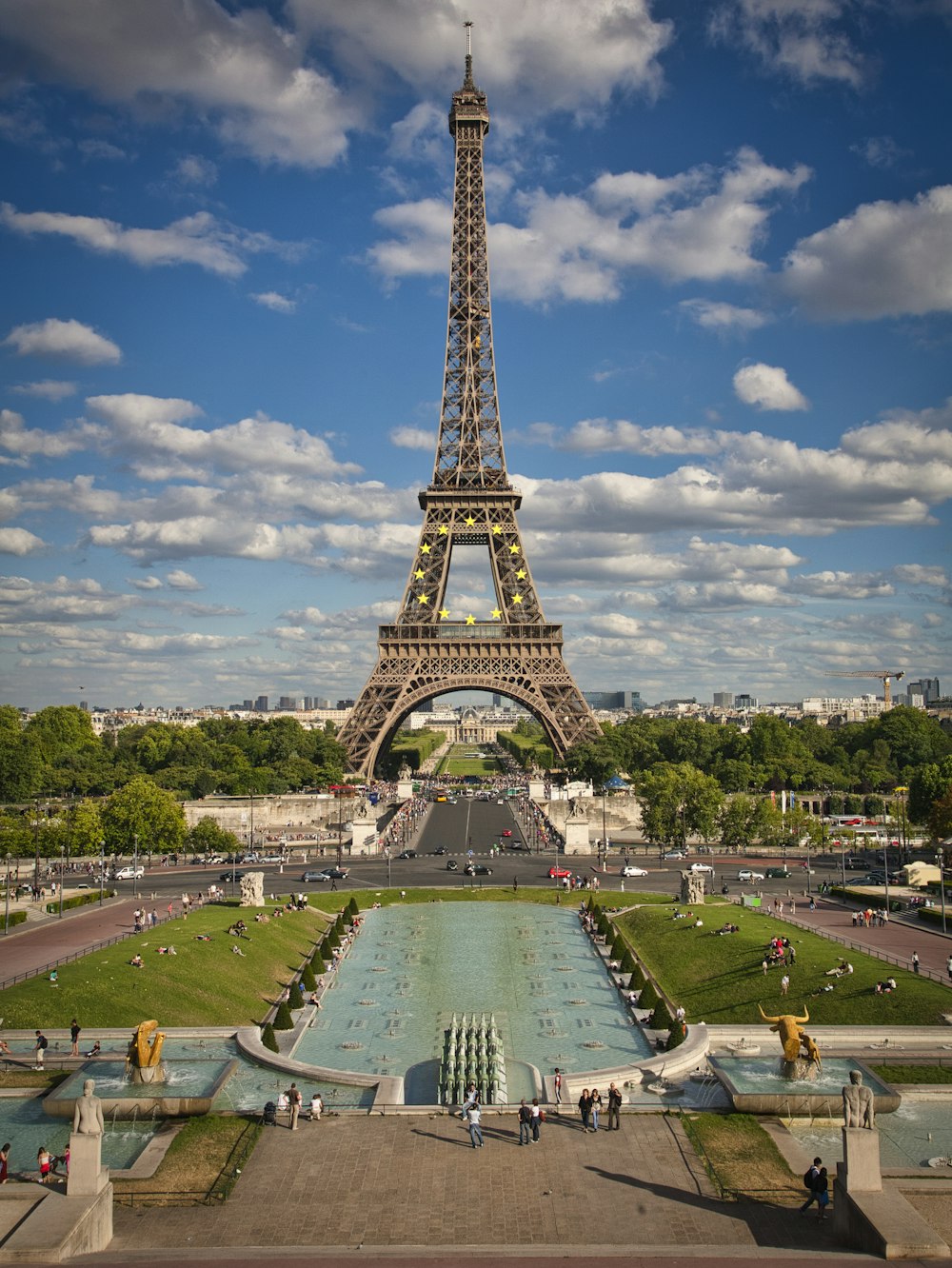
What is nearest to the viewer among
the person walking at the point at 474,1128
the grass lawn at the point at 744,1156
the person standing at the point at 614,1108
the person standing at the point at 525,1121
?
the grass lawn at the point at 744,1156

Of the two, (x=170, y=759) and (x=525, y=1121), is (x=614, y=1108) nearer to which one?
(x=525, y=1121)

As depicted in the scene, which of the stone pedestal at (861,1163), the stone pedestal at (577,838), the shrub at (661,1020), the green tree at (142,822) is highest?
the green tree at (142,822)

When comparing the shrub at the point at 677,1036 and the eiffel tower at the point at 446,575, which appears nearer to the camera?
the shrub at the point at 677,1036

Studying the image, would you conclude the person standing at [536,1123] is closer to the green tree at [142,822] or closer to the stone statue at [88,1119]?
the stone statue at [88,1119]

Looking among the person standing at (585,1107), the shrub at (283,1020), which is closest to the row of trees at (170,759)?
the shrub at (283,1020)

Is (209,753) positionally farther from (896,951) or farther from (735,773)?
(896,951)

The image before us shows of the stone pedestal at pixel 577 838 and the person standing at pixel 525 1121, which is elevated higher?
the stone pedestal at pixel 577 838
